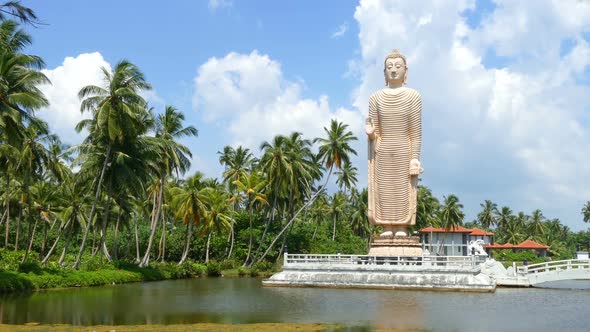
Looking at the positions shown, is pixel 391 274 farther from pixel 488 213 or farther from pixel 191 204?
pixel 488 213

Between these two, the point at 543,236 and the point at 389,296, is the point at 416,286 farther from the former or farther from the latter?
the point at 543,236

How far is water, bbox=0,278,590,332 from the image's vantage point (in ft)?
66.7

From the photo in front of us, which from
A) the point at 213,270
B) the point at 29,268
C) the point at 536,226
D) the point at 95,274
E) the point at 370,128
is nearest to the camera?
the point at 29,268

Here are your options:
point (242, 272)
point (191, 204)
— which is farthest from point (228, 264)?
point (191, 204)

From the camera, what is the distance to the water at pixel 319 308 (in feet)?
66.7

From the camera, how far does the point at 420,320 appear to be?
803 inches

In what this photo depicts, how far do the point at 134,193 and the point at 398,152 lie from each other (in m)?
18.9

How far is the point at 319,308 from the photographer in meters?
24.7

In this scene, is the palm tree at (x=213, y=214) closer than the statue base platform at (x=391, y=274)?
No

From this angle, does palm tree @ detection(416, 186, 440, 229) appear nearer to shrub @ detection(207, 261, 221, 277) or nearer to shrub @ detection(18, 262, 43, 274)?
shrub @ detection(207, 261, 221, 277)

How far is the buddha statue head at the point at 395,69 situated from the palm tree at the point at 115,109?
1598 centimetres

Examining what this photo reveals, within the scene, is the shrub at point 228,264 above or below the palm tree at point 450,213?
below

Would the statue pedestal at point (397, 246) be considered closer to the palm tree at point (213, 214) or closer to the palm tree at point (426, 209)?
the palm tree at point (213, 214)

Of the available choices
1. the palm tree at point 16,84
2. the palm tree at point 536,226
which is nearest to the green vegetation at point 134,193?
the palm tree at point 16,84
